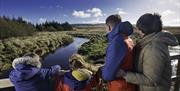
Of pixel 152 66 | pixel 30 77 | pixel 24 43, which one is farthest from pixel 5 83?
pixel 24 43

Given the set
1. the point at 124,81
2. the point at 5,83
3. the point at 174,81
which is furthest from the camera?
the point at 174,81

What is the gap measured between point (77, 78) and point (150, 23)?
489mm

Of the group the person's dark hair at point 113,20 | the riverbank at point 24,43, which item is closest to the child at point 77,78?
the person's dark hair at point 113,20

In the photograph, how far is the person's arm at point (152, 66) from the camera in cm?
144

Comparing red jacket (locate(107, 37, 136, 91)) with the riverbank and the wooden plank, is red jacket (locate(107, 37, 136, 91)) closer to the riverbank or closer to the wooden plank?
the wooden plank

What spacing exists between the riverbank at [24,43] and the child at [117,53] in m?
2.07

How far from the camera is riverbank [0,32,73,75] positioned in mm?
3601

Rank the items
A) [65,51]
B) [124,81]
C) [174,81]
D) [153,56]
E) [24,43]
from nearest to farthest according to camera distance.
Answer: [153,56] → [124,81] → [174,81] → [24,43] → [65,51]

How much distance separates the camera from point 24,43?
12.2 ft

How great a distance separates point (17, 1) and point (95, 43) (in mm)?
1282

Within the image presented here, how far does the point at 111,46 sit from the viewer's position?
1.47 metres

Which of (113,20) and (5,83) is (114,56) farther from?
(5,83)

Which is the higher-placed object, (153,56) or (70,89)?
(153,56)

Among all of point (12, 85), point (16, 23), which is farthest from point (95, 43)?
point (12, 85)
